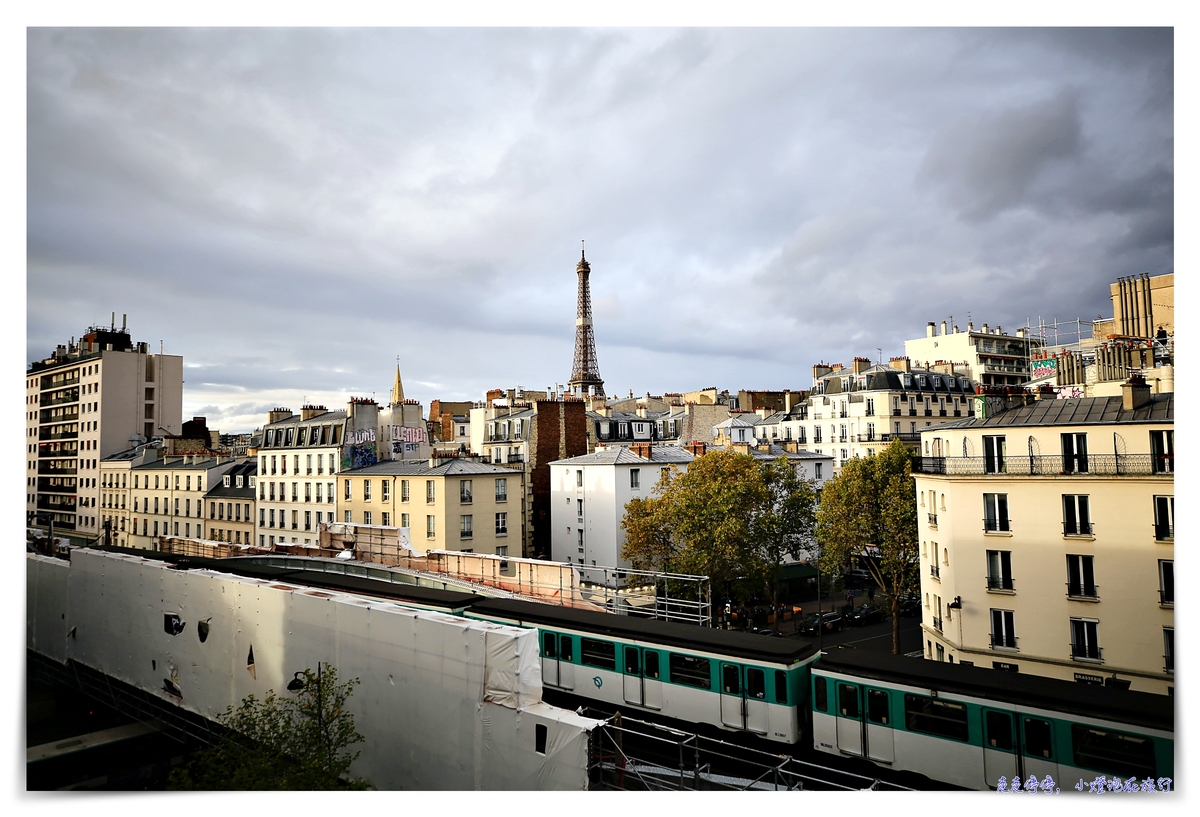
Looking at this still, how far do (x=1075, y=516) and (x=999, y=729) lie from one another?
5.13 metres

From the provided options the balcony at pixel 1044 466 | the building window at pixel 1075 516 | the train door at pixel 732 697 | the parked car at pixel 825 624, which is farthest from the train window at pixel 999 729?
the parked car at pixel 825 624

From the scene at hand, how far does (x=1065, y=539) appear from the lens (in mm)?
10758

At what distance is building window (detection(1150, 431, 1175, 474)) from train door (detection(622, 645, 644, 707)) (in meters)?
7.63

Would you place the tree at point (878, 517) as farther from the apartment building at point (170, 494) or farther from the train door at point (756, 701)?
the apartment building at point (170, 494)

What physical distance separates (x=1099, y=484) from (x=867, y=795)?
20.7 feet

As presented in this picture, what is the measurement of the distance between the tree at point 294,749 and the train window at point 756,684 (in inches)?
173

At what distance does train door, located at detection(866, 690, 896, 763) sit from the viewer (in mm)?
7570

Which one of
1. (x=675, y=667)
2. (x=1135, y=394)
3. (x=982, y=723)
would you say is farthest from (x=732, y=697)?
(x=1135, y=394)

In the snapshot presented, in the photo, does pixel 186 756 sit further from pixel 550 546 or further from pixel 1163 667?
pixel 550 546

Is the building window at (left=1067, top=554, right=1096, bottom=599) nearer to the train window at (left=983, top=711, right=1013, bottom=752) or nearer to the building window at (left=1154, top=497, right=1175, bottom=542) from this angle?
the building window at (left=1154, top=497, right=1175, bottom=542)

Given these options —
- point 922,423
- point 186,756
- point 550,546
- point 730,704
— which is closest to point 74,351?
point 550,546

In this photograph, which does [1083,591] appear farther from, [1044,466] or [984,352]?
[984,352]

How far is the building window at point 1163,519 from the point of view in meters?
9.90

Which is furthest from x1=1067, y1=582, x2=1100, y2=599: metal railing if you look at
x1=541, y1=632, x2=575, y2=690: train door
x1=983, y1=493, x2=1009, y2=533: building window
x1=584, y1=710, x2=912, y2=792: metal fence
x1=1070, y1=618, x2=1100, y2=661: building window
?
x1=541, y1=632, x2=575, y2=690: train door
